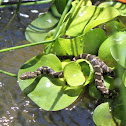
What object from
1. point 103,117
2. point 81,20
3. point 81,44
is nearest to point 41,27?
point 81,20

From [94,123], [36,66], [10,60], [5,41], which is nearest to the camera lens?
[94,123]

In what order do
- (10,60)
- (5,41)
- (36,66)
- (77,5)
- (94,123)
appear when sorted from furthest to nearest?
(5,41), (10,60), (77,5), (36,66), (94,123)

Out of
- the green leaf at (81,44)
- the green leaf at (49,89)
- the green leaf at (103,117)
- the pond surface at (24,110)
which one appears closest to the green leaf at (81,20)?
the green leaf at (81,44)

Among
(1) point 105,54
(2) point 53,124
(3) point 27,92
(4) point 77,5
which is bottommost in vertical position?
(2) point 53,124

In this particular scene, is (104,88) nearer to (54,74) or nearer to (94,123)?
(94,123)

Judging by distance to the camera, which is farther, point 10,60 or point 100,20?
point 10,60

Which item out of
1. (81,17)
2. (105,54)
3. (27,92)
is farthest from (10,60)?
(105,54)

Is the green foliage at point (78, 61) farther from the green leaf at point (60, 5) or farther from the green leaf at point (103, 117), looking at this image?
the green leaf at point (60, 5)

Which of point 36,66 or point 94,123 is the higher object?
point 36,66
